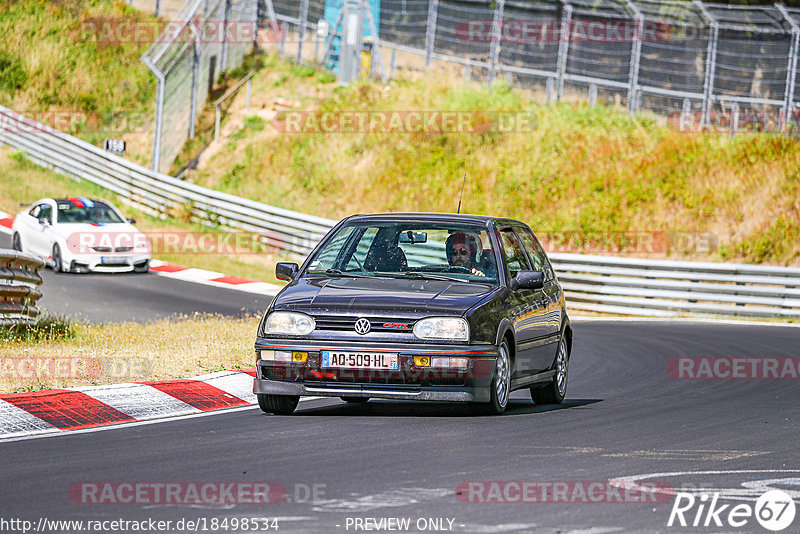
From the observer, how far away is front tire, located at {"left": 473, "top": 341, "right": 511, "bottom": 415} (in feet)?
31.8

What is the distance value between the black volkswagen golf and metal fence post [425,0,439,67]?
24581mm

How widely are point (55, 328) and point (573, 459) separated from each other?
8579 millimetres

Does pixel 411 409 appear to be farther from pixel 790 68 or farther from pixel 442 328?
pixel 790 68

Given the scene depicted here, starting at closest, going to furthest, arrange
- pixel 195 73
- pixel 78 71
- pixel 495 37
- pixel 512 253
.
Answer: pixel 512 253, pixel 495 37, pixel 195 73, pixel 78 71

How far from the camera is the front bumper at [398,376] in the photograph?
9352 mm

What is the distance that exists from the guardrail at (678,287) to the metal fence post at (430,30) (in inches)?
447

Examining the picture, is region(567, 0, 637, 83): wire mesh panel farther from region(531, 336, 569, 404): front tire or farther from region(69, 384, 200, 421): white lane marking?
region(69, 384, 200, 421): white lane marking

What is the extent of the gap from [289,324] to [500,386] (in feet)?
5.40

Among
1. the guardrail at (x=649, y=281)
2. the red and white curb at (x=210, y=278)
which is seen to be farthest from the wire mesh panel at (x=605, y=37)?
the red and white curb at (x=210, y=278)

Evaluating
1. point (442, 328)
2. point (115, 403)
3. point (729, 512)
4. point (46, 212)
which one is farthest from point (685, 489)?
point (46, 212)

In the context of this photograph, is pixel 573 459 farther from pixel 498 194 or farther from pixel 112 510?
pixel 498 194

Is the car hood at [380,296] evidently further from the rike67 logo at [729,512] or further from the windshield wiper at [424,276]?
the rike67 logo at [729,512]

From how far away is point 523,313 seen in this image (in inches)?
411

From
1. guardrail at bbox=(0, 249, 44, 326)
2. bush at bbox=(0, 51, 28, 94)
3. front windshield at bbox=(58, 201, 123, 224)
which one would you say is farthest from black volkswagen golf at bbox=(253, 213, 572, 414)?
bush at bbox=(0, 51, 28, 94)
